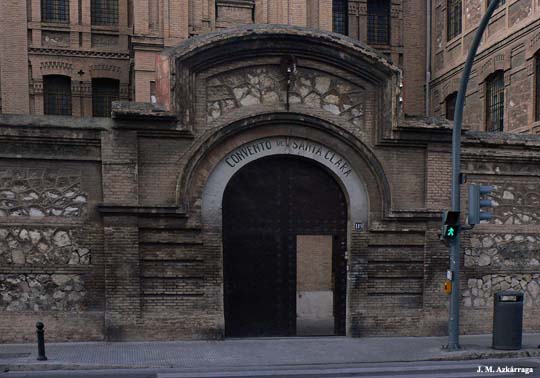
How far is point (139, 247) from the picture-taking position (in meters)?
11.4

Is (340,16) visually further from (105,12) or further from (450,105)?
(105,12)

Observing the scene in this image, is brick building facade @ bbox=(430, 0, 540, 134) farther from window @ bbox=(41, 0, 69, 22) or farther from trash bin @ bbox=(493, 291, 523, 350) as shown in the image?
window @ bbox=(41, 0, 69, 22)

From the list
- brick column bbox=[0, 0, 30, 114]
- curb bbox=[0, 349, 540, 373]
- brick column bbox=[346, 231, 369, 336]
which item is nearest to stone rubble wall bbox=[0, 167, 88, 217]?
curb bbox=[0, 349, 540, 373]

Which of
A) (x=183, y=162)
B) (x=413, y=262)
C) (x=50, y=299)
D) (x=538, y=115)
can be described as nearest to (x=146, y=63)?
(x=183, y=162)

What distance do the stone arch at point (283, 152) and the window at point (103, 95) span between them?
11.0m

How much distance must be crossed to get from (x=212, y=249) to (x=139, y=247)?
1.53 meters

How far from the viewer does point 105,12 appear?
20.8 metres

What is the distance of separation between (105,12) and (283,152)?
12.4m

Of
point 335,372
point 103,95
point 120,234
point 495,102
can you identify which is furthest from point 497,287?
point 103,95

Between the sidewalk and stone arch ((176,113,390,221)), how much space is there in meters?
2.80

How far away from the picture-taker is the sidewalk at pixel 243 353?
9688mm

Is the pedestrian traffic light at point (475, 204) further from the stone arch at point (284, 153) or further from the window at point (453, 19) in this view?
the window at point (453, 19)

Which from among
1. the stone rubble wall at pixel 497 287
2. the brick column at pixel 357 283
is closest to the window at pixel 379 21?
the stone rubble wall at pixel 497 287

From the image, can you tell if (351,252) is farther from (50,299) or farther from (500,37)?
(500,37)
